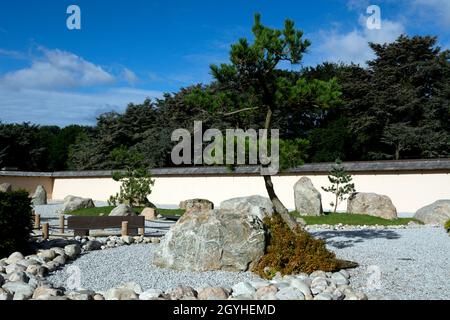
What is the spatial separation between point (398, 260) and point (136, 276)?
4410 millimetres

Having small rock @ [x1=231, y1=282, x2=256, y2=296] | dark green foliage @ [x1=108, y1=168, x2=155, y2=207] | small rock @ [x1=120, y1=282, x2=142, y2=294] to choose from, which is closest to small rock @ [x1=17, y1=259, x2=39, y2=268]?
small rock @ [x1=120, y1=282, x2=142, y2=294]

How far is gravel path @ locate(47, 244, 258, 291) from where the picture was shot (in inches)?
243

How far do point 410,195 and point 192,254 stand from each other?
15.9m

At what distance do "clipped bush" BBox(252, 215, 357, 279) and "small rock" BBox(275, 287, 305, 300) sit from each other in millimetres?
1397

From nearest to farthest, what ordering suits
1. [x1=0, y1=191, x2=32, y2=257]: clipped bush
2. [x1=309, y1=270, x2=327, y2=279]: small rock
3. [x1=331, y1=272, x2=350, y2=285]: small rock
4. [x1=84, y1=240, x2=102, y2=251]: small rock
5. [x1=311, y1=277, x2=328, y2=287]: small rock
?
[x1=311, y1=277, x2=328, y2=287]: small rock
[x1=331, y1=272, x2=350, y2=285]: small rock
[x1=309, y1=270, x2=327, y2=279]: small rock
[x1=0, y1=191, x2=32, y2=257]: clipped bush
[x1=84, y1=240, x2=102, y2=251]: small rock

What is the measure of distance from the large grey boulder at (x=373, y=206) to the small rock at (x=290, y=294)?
13092 millimetres

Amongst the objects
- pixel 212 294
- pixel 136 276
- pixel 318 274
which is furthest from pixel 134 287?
pixel 318 274

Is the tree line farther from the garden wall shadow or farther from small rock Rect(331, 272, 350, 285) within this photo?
small rock Rect(331, 272, 350, 285)

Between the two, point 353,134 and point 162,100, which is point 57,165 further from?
point 353,134

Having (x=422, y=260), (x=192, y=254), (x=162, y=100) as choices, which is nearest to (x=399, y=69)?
(x=162, y=100)

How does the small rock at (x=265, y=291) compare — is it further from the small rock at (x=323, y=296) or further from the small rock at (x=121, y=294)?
the small rock at (x=121, y=294)

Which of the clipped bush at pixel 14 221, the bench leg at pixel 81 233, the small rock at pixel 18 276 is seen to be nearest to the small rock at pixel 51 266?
the small rock at pixel 18 276

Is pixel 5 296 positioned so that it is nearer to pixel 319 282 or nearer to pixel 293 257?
pixel 319 282

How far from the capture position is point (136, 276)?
6.64 m
